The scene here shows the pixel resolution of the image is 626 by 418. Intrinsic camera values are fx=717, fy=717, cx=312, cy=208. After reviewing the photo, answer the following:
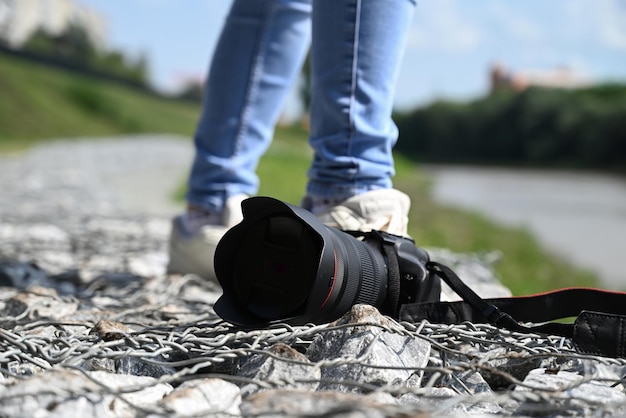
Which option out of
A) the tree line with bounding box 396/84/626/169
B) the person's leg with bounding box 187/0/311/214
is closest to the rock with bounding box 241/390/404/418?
the person's leg with bounding box 187/0/311/214

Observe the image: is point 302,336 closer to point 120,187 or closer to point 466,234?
point 466,234

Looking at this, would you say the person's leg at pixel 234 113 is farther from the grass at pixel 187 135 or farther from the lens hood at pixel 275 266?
the grass at pixel 187 135

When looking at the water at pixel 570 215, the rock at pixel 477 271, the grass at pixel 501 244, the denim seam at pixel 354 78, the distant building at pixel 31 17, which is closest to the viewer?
the denim seam at pixel 354 78

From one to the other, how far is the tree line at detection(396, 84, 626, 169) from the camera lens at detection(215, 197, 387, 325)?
61.9 feet

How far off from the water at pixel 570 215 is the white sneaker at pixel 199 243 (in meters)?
2.08

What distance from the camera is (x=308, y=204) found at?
1412 millimetres

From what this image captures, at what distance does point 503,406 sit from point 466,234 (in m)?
3.84

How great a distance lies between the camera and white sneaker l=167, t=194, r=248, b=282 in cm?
168

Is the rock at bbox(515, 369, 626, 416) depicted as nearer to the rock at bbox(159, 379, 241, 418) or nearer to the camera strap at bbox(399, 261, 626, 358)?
the camera strap at bbox(399, 261, 626, 358)

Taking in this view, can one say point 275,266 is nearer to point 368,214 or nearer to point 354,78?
point 368,214

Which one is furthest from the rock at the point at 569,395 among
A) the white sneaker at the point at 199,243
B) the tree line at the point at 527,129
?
the tree line at the point at 527,129

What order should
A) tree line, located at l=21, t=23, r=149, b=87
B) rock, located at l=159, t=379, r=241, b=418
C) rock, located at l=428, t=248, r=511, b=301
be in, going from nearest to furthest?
rock, located at l=159, t=379, r=241, b=418 → rock, located at l=428, t=248, r=511, b=301 → tree line, located at l=21, t=23, r=149, b=87

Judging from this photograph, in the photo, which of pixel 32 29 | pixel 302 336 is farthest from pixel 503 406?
pixel 32 29

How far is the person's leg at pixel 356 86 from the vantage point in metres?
1.28
